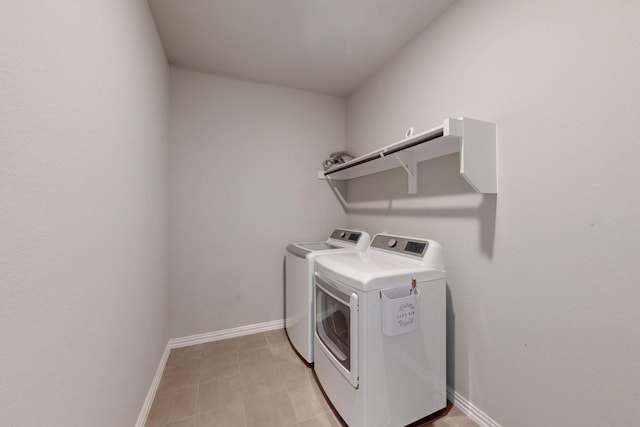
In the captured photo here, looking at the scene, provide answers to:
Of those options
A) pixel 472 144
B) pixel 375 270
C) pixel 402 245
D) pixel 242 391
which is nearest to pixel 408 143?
pixel 472 144

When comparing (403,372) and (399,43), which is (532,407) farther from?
(399,43)

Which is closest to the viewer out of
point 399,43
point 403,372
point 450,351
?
point 403,372

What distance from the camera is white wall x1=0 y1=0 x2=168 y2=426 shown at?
1.81 ft

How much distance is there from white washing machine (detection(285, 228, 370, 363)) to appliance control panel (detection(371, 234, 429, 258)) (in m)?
0.29

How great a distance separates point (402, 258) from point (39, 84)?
5.67 feet

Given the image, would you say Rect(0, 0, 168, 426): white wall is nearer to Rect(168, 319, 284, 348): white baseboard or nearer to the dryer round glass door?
Rect(168, 319, 284, 348): white baseboard

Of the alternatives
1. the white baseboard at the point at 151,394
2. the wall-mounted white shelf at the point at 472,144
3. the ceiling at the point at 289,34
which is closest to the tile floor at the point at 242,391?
the white baseboard at the point at 151,394

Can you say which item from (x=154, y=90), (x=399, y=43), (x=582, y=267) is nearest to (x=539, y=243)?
(x=582, y=267)

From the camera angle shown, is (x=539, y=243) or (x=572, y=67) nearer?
(x=572, y=67)

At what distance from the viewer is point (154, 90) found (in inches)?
69.6

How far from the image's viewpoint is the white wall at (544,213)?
938 mm

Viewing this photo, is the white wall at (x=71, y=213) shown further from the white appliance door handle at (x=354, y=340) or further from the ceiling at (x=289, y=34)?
the white appliance door handle at (x=354, y=340)

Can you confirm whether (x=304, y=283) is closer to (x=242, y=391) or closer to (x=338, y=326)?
(x=338, y=326)

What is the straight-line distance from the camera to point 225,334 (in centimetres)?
244
